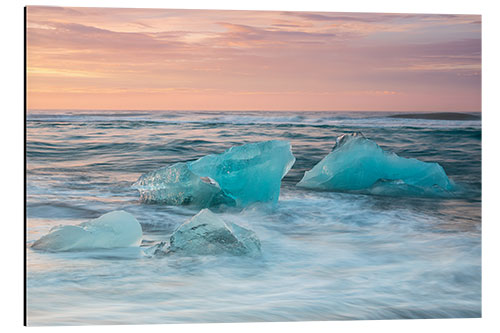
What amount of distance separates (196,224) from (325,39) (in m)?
1.61

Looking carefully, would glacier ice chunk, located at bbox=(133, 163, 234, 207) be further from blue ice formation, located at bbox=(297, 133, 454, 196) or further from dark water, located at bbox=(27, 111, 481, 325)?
blue ice formation, located at bbox=(297, 133, 454, 196)

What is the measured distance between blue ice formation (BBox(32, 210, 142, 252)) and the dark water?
62 millimetres

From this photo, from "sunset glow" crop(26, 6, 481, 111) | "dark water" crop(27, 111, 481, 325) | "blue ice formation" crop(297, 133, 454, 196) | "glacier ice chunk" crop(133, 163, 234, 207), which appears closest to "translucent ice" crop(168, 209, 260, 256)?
"dark water" crop(27, 111, 481, 325)

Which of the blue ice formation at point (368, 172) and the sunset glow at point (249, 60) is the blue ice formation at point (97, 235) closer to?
the sunset glow at point (249, 60)

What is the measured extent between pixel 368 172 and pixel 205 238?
5.68 feet

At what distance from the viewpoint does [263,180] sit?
4926mm

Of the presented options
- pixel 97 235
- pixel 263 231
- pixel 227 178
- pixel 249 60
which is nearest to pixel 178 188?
pixel 227 178

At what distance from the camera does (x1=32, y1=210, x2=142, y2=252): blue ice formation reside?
4.05 metres

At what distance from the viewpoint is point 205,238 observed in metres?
4.13

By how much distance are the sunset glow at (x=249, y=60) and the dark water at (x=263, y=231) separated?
0.43ft

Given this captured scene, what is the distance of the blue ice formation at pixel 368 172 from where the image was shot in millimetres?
4938

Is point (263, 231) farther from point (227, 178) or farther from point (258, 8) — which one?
point (258, 8)

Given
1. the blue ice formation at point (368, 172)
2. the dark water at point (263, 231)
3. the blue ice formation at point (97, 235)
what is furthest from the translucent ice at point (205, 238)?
the blue ice formation at point (368, 172)
